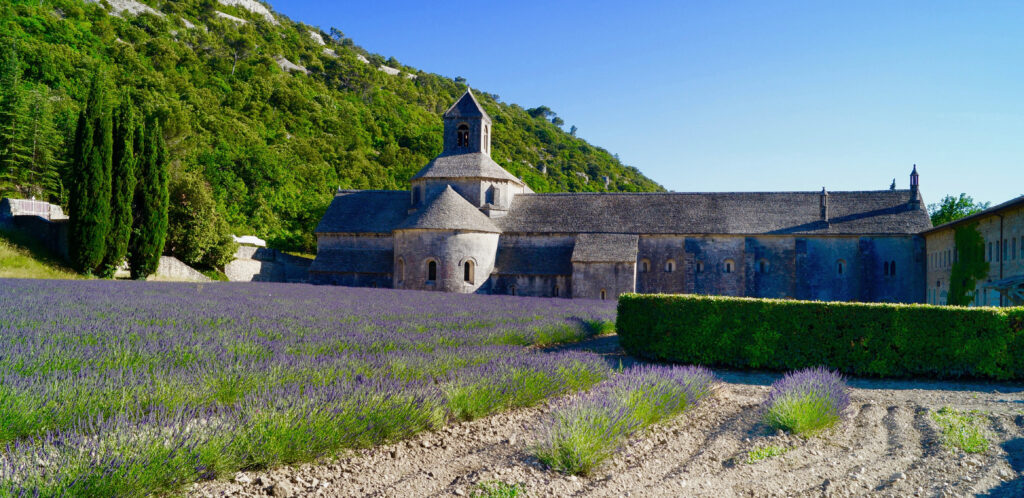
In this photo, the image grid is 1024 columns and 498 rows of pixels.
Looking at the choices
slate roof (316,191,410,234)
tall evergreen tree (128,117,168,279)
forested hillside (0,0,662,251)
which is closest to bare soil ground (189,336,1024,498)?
tall evergreen tree (128,117,168,279)

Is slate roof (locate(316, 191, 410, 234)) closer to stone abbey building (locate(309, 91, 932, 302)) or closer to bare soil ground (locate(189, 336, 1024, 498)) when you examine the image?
stone abbey building (locate(309, 91, 932, 302))

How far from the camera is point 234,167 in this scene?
55.2 meters

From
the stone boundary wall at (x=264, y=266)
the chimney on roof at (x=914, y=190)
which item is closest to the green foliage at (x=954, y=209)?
the chimney on roof at (x=914, y=190)

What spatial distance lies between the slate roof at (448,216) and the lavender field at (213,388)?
21803 millimetres

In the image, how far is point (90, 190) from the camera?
29.5m

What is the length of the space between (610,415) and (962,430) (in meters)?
5.12

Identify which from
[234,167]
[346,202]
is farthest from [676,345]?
[234,167]

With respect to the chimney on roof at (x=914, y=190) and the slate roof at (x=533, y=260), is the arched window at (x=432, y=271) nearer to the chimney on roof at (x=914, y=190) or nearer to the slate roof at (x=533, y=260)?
the slate roof at (x=533, y=260)

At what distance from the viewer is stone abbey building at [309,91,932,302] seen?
3553 centimetres

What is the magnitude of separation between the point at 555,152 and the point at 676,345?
4006 inches

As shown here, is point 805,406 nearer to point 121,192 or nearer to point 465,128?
point 121,192

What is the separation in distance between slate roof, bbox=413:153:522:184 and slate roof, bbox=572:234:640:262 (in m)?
7.74

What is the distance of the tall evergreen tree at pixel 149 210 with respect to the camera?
3219 cm

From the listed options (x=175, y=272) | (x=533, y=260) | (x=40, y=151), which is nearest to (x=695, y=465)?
(x=533, y=260)
